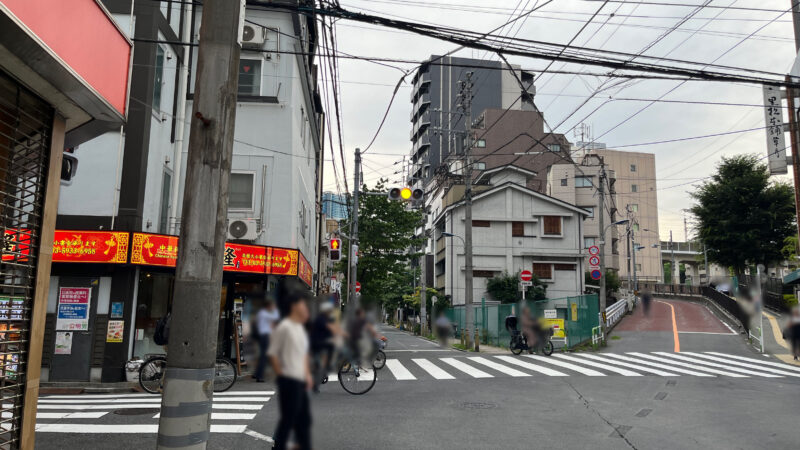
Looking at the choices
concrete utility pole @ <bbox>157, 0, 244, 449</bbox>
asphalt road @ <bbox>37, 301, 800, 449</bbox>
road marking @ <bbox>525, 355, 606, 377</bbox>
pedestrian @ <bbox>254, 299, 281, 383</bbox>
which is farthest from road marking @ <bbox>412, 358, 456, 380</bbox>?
pedestrian @ <bbox>254, 299, 281, 383</bbox>

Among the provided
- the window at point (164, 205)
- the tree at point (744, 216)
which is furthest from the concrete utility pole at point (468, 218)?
the tree at point (744, 216)

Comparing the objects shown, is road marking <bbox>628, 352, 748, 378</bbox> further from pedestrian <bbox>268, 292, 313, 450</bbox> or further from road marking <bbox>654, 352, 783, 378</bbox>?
pedestrian <bbox>268, 292, 313, 450</bbox>

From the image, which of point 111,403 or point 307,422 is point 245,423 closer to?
point 111,403

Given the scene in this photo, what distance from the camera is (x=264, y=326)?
4.19 ft

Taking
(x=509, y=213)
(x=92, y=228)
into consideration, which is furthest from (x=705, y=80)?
(x=509, y=213)

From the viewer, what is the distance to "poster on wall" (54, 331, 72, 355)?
15992 mm

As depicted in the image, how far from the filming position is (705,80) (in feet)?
26.0

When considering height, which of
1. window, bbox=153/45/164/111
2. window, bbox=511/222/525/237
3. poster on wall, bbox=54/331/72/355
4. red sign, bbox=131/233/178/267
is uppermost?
window, bbox=153/45/164/111

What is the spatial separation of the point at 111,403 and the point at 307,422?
14270mm

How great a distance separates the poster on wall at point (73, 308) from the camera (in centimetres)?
1620

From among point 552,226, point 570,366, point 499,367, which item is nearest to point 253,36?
point 499,367

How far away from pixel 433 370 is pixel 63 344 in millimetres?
12207

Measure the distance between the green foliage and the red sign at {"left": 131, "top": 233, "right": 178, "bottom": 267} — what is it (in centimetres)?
3542

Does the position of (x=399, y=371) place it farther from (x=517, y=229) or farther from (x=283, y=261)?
(x=517, y=229)
